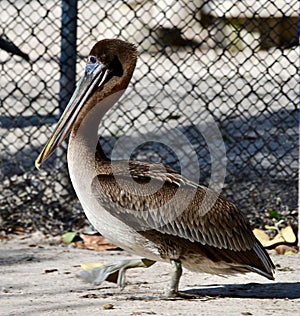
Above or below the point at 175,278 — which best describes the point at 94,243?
above

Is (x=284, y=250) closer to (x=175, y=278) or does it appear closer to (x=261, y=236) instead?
(x=261, y=236)

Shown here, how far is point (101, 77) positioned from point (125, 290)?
1214mm

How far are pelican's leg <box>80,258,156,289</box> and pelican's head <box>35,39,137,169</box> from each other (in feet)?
2.20

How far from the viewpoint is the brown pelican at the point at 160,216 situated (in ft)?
16.0

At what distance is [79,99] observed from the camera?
5391 mm

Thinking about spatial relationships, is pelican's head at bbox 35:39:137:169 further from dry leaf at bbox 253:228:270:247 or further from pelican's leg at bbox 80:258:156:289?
dry leaf at bbox 253:228:270:247

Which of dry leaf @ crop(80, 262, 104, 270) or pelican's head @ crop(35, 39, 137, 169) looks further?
dry leaf @ crop(80, 262, 104, 270)

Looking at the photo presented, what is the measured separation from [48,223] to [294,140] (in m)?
2.33

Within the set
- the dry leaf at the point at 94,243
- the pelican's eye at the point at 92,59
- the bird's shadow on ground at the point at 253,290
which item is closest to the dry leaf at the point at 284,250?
the bird's shadow on ground at the point at 253,290

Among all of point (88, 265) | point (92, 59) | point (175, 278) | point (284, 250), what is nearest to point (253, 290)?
point (175, 278)

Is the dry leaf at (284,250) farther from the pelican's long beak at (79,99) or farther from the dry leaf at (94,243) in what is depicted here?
the pelican's long beak at (79,99)

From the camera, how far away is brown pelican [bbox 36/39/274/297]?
192 inches

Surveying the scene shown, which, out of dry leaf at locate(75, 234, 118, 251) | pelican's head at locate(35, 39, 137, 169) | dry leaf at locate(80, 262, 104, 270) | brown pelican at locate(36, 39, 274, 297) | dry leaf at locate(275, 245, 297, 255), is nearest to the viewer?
brown pelican at locate(36, 39, 274, 297)

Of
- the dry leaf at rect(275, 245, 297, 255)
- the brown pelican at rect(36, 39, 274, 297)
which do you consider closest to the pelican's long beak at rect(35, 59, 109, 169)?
the brown pelican at rect(36, 39, 274, 297)
